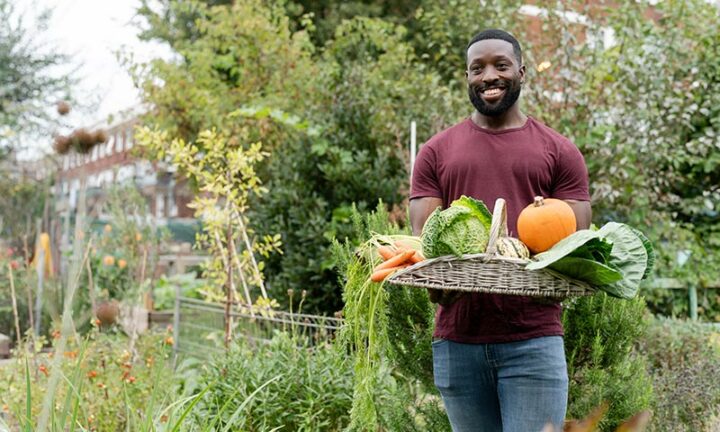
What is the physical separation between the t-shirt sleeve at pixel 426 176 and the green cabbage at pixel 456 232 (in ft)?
1.21

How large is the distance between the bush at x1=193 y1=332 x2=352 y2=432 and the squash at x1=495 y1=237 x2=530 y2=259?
1.73 meters

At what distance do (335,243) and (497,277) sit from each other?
5.42 feet

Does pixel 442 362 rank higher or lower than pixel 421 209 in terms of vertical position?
lower

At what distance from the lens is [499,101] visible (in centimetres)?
255

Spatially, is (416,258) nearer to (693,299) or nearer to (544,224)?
(544,224)

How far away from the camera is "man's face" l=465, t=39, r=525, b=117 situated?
8.31 feet

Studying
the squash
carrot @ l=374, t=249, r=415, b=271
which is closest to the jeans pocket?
carrot @ l=374, t=249, r=415, b=271

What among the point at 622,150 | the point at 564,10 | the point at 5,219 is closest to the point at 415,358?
the point at 622,150

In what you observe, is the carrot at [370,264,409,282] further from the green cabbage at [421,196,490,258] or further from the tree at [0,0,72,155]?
the tree at [0,0,72,155]

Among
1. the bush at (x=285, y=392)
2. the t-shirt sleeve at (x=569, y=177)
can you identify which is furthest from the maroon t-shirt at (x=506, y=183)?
the bush at (x=285, y=392)

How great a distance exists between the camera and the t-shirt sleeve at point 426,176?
2.66 metres

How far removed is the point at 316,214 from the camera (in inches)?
281

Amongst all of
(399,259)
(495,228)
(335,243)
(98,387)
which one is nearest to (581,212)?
(495,228)

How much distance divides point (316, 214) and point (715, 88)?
4.48 metres
